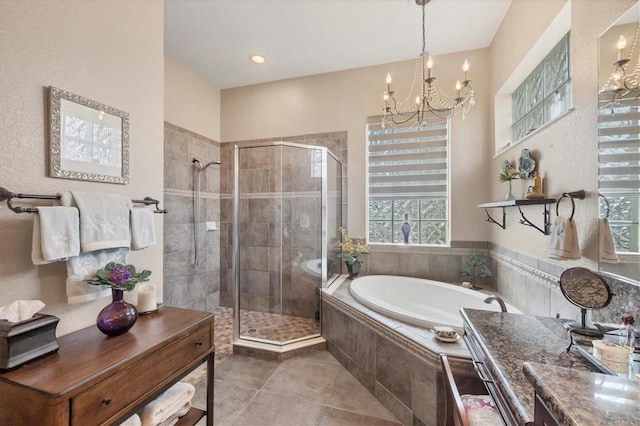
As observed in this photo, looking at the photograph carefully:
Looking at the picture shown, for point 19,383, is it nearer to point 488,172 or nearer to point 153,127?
point 153,127

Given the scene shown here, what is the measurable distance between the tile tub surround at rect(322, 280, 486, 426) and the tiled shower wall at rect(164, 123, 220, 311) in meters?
1.82

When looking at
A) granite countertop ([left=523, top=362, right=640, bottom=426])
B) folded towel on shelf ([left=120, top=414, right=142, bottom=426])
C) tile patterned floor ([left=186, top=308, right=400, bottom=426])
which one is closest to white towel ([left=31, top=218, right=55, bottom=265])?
folded towel on shelf ([left=120, top=414, right=142, bottom=426])

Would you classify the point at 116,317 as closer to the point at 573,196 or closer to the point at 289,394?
the point at 289,394

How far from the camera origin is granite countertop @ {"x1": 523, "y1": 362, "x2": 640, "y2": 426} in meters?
0.42

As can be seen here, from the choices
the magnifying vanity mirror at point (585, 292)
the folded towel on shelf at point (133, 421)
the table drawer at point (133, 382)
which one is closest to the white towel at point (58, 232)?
the table drawer at point (133, 382)

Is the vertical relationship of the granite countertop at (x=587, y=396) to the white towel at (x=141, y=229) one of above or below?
below

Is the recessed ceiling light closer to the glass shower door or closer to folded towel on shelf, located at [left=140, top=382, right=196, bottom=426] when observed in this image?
the glass shower door

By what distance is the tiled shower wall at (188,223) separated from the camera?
2.81m

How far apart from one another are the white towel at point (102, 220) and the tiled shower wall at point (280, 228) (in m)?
1.59

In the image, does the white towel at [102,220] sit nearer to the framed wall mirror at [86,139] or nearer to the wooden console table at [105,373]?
the framed wall mirror at [86,139]

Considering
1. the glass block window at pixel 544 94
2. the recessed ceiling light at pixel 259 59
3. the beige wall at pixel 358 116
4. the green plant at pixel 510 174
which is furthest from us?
the recessed ceiling light at pixel 259 59

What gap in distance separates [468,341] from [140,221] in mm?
1756

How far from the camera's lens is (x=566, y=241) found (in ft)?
4.52

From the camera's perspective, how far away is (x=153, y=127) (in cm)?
159
